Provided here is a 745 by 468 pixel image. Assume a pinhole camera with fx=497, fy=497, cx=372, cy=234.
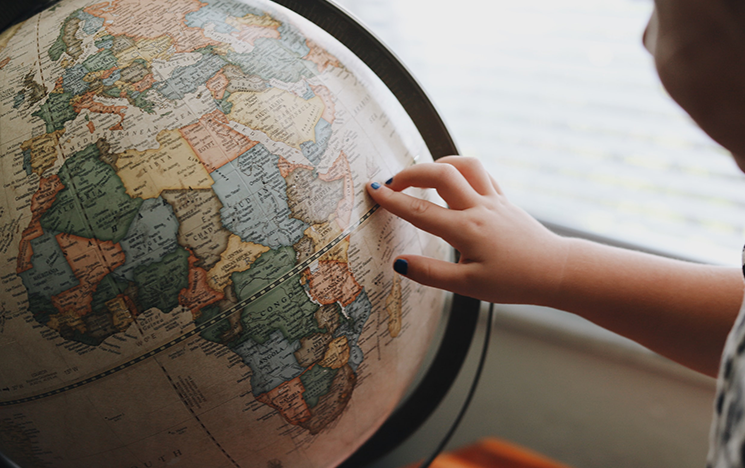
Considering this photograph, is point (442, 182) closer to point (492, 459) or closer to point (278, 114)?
point (278, 114)

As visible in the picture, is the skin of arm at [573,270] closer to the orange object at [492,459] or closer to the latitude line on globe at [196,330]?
the latitude line on globe at [196,330]

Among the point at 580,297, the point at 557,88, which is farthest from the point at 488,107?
the point at 580,297

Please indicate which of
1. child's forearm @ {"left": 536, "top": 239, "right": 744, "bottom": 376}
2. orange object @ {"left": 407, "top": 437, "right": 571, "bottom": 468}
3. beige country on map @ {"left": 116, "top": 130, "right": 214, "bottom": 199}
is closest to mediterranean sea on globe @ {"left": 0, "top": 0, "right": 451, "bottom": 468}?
beige country on map @ {"left": 116, "top": 130, "right": 214, "bottom": 199}

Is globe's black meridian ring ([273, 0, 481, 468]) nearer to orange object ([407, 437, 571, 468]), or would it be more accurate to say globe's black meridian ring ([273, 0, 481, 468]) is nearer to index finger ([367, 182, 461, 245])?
index finger ([367, 182, 461, 245])

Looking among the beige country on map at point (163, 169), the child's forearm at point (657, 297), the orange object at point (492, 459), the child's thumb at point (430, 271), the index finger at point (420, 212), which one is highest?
the beige country on map at point (163, 169)

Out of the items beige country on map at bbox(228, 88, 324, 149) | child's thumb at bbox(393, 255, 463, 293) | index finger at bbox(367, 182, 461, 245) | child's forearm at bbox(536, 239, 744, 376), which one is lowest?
child's forearm at bbox(536, 239, 744, 376)

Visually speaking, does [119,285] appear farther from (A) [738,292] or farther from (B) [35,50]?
(A) [738,292]

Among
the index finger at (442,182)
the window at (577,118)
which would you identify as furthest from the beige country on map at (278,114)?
the window at (577,118)
